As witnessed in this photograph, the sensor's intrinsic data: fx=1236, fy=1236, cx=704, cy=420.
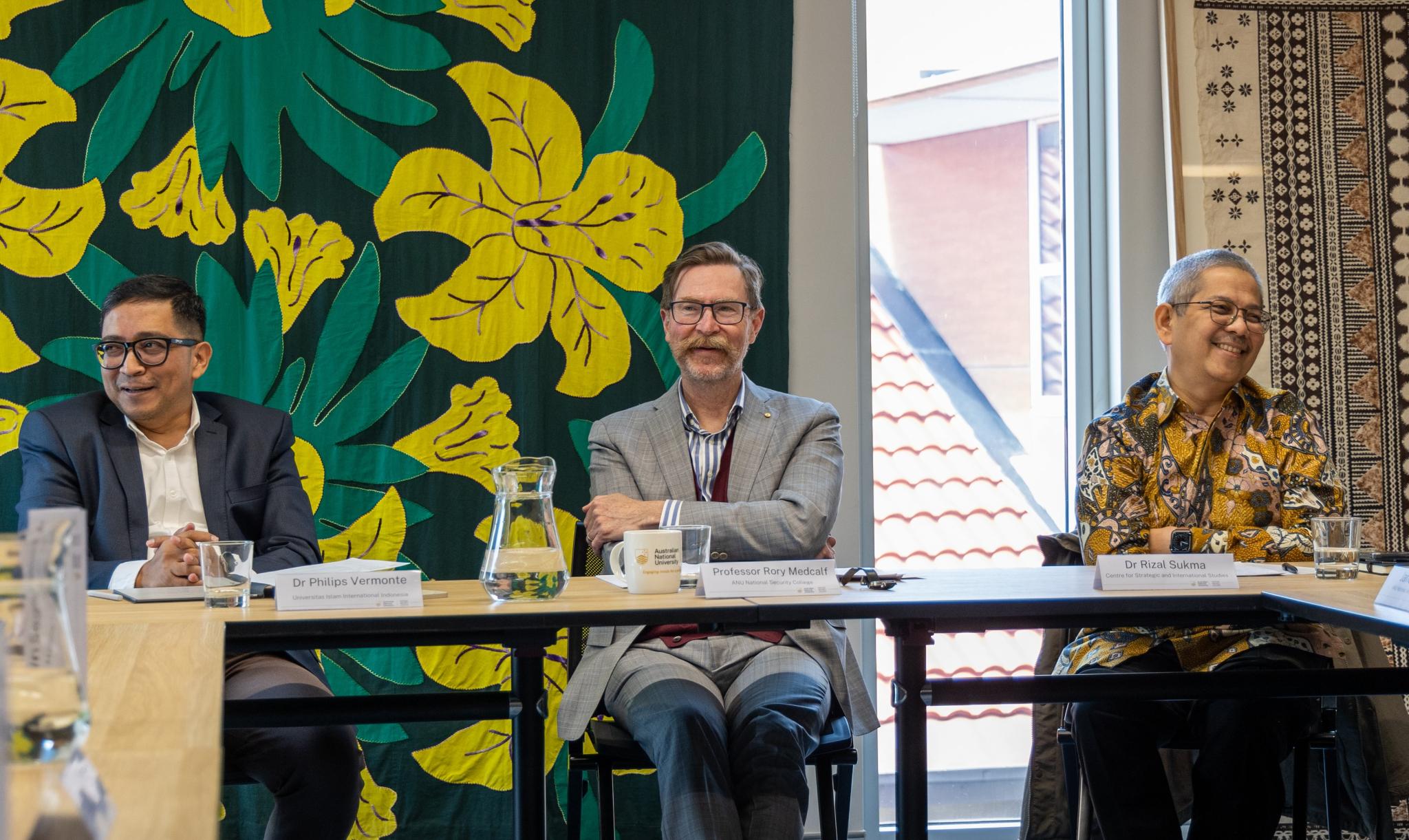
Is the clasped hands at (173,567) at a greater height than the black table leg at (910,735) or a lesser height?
greater

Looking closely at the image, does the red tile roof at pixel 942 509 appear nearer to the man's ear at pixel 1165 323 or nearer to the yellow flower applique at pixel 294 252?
the man's ear at pixel 1165 323

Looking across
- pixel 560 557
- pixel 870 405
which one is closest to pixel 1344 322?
pixel 870 405

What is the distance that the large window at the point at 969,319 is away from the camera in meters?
3.65

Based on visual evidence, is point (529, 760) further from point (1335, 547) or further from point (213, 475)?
point (1335, 547)

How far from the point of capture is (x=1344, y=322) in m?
3.54

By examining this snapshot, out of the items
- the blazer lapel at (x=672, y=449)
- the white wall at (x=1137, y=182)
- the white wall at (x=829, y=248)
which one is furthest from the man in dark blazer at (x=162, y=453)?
the white wall at (x=1137, y=182)

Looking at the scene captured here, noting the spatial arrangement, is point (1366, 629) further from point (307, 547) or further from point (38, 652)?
point (307, 547)

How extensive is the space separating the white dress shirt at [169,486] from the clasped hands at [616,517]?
876mm

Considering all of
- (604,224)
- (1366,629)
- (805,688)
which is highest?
(604,224)

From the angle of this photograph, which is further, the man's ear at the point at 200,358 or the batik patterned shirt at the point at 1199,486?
the man's ear at the point at 200,358

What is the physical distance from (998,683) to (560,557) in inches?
30.2

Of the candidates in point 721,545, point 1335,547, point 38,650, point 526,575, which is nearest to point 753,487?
point 721,545

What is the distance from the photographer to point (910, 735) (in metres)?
2.01

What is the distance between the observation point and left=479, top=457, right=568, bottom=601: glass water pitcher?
1.85 m
